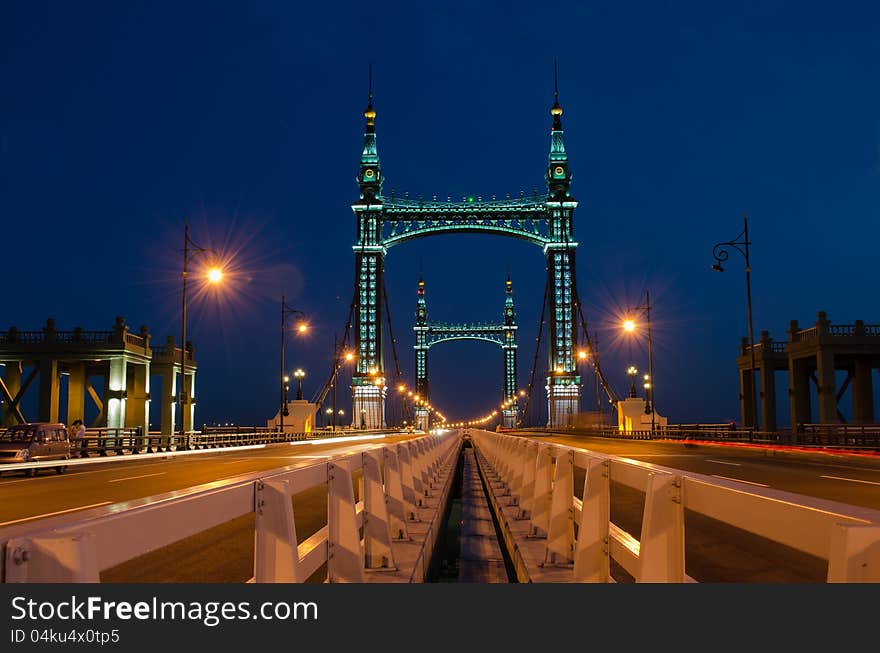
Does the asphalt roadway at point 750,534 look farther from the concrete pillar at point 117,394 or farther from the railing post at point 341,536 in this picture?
the concrete pillar at point 117,394

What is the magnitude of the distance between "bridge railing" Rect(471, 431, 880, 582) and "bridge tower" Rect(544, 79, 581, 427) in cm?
8850

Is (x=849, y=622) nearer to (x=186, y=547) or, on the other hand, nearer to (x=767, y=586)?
(x=767, y=586)

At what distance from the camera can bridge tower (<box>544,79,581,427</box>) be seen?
9825cm

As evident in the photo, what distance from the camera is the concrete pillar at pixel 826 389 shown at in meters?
54.1

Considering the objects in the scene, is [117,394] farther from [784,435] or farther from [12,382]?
[784,435]

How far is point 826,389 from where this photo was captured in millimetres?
54094

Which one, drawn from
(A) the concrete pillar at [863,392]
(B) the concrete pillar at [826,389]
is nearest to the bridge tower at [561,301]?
(A) the concrete pillar at [863,392]

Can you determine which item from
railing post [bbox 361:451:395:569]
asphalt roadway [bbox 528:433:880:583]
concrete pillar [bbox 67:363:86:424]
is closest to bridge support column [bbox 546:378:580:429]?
concrete pillar [bbox 67:363:86:424]

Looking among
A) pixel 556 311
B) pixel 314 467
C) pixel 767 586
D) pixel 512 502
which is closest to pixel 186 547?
pixel 512 502

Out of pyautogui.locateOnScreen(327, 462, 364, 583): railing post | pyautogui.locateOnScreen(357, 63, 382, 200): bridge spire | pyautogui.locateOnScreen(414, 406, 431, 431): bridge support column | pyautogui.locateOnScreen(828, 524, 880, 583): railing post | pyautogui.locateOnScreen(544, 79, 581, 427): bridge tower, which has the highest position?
pyautogui.locateOnScreen(357, 63, 382, 200): bridge spire

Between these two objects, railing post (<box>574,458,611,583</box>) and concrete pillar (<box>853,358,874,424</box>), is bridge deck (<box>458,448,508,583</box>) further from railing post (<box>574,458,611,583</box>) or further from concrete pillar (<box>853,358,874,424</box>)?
concrete pillar (<box>853,358,874,424</box>)

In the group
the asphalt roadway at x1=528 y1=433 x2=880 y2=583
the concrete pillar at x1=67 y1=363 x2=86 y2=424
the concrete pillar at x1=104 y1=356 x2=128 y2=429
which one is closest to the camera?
the asphalt roadway at x1=528 y1=433 x2=880 y2=583

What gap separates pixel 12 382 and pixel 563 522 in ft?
223

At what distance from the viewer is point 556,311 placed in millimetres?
101062
